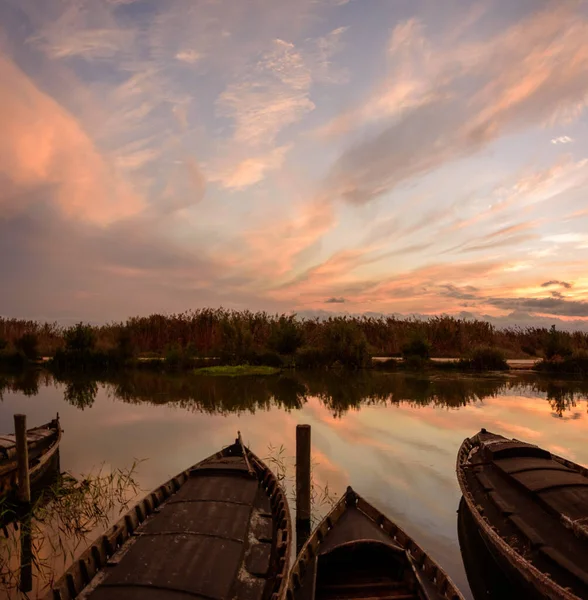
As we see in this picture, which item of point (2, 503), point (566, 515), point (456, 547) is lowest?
point (456, 547)

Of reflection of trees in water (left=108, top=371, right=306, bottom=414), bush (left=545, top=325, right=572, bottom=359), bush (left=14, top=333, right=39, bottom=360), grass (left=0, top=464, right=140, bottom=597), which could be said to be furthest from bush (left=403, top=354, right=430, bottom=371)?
bush (left=14, top=333, right=39, bottom=360)

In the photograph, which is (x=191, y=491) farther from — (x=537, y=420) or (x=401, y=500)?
(x=537, y=420)

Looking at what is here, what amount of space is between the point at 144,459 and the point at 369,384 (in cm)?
2148

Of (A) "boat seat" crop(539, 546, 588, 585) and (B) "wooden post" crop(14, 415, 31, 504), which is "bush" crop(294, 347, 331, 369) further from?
(A) "boat seat" crop(539, 546, 588, 585)

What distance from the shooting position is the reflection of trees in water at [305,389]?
2750 cm

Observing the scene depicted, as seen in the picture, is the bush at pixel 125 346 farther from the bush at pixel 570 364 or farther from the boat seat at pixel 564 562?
the boat seat at pixel 564 562

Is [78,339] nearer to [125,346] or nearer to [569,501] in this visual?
[125,346]

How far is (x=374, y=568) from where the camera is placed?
7980mm

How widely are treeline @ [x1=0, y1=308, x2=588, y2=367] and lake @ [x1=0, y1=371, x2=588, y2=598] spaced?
6.48 m

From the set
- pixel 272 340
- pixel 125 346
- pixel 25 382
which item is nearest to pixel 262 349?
pixel 272 340

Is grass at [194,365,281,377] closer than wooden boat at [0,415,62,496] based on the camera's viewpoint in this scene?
No

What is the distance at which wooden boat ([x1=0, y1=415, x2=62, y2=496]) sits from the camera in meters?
13.0

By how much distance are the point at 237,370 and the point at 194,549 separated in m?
33.8

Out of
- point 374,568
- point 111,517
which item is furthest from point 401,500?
point 111,517
